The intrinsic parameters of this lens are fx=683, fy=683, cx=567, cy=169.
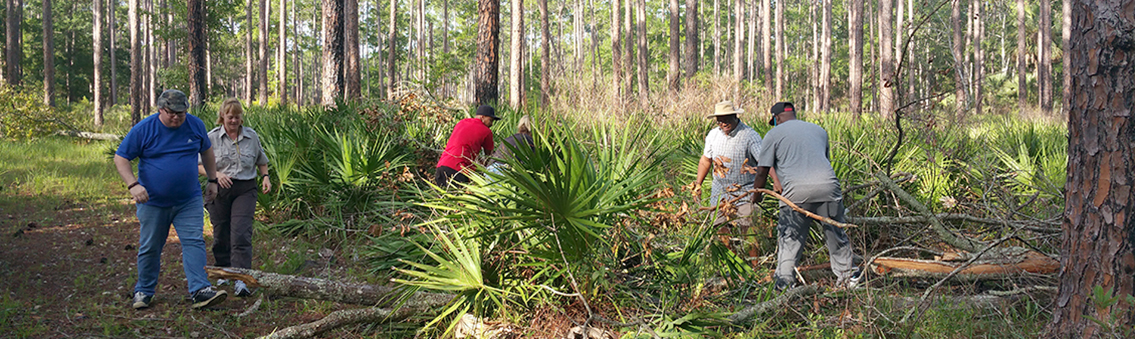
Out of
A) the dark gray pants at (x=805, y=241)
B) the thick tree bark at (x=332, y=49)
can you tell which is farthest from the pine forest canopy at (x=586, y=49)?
the dark gray pants at (x=805, y=241)

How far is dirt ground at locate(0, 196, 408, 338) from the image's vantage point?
4461mm

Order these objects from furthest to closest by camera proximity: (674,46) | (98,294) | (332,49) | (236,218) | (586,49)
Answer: (586,49), (674,46), (332,49), (236,218), (98,294)

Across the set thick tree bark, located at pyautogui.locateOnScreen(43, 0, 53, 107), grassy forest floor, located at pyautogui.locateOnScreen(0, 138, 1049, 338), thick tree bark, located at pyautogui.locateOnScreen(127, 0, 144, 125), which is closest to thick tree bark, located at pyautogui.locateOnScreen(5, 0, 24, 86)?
thick tree bark, located at pyautogui.locateOnScreen(43, 0, 53, 107)

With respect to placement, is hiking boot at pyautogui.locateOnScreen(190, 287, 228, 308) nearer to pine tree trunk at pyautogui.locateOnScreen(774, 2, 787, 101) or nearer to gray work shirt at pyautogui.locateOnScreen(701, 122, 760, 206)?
gray work shirt at pyautogui.locateOnScreen(701, 122, 760, 206)

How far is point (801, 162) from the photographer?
521 centimetres

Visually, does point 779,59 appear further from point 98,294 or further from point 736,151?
point 98,294

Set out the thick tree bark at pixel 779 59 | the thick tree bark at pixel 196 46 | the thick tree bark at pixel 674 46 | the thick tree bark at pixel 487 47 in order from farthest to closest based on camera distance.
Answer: the thick tree bark at pixel 779 59 → the thick tree bark at pixel 674 46 → the thick tree bark at pixel 196 46 → the thick tree bark at pixel 487 47

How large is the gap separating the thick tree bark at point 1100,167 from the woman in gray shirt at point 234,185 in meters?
5.44

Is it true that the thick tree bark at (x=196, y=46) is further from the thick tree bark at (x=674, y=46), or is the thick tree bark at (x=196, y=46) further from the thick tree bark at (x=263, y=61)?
the thick tree bark at (x=263, y=61)

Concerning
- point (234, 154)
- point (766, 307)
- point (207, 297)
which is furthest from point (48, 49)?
point (766, 307)

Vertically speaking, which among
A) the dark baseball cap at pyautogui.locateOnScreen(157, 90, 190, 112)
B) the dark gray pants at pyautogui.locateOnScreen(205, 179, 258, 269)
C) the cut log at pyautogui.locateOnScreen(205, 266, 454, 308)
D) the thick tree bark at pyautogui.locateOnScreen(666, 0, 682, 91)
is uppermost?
the thick tree bark at pyautogui.locateOnScreen(666, 0, 682, 91)

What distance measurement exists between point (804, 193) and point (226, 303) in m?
4.37

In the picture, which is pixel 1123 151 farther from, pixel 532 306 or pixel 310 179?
pixel 310 179

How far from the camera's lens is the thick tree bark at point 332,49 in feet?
43.2
